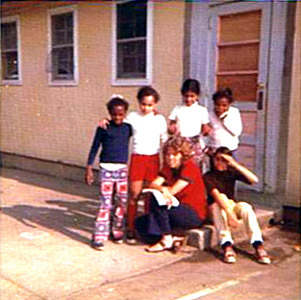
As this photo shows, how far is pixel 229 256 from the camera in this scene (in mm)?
3895

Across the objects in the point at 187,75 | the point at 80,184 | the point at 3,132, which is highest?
the point at 187,75

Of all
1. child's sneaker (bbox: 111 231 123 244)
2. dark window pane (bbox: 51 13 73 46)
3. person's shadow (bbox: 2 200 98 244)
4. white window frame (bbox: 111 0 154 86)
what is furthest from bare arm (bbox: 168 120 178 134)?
dark window pane (bbox: 51 13 73 46)

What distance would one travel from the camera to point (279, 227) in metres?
4.79

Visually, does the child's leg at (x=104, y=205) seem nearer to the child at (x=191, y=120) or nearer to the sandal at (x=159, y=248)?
the sandal at (x=159, y=248)

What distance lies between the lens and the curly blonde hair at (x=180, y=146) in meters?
4.02

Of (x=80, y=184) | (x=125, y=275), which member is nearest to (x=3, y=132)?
(x=80, y=184)

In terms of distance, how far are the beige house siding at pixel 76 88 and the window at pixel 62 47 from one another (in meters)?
0.15

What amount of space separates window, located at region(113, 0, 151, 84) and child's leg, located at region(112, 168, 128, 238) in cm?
232

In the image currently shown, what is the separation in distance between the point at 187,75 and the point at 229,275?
2769 mm

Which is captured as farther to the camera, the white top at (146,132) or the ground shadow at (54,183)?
the ground shadow at (54,183)

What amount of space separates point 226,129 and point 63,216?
2.15 m

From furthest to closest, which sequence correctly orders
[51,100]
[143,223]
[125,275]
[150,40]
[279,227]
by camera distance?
[51,100], [150,40], [279,227], [143,223], [125,275]

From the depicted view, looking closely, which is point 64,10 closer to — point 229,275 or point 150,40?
point 150,40

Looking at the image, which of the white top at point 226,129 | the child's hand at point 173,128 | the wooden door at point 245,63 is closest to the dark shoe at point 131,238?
the child's hand at point 173,128
